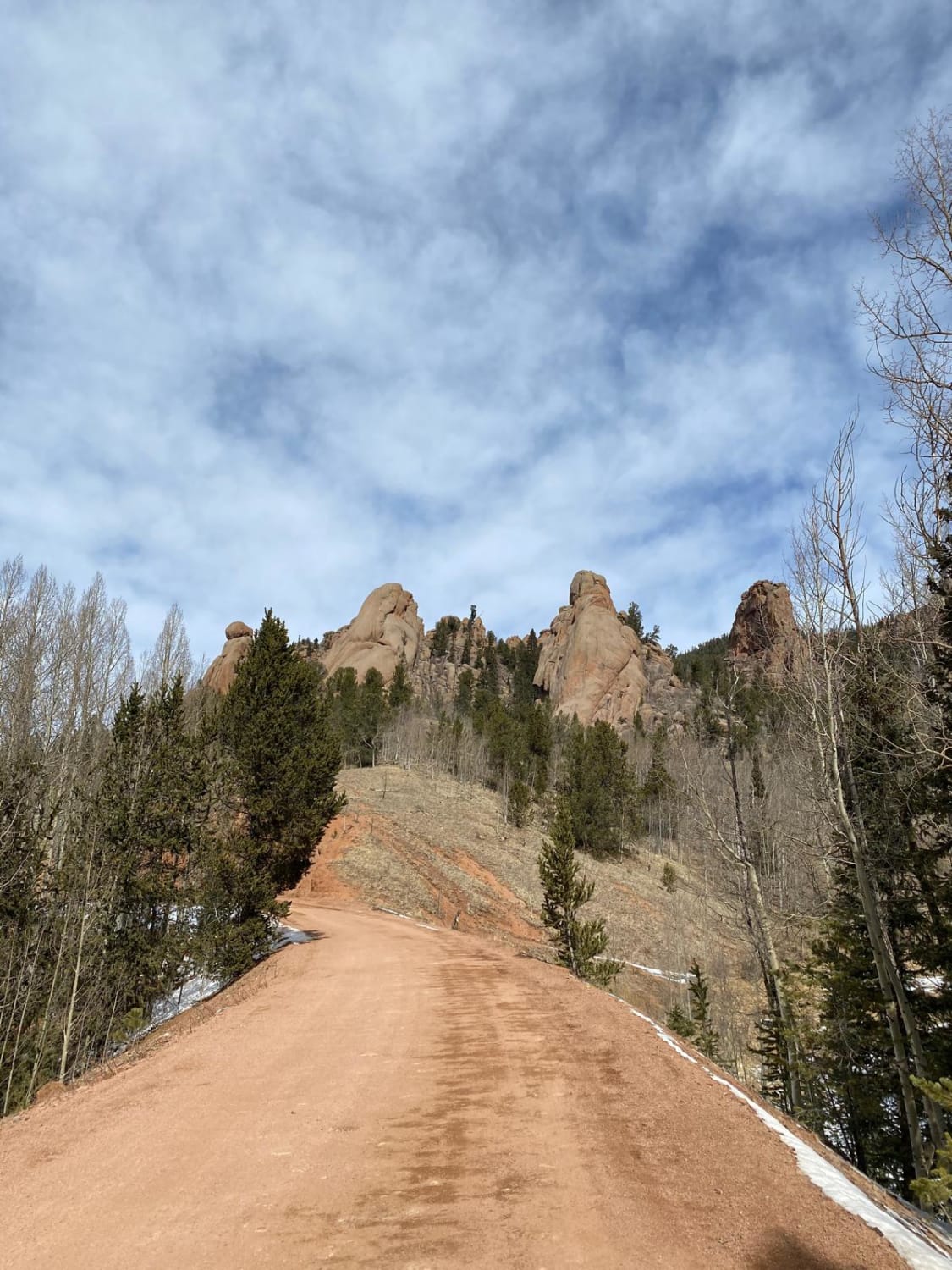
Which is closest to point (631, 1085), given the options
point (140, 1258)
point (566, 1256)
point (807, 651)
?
point (566, 1256)

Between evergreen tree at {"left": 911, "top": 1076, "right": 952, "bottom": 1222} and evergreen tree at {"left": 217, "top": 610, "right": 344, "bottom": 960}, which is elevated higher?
evergreen tree at {"left": 217, "top": 610, "right": 344, "bottom": 960}

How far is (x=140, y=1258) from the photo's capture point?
4.31 m

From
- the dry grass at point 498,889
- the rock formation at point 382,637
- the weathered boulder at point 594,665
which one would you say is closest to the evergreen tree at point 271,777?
the dry grass at point 498,889

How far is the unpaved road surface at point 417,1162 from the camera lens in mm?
4320

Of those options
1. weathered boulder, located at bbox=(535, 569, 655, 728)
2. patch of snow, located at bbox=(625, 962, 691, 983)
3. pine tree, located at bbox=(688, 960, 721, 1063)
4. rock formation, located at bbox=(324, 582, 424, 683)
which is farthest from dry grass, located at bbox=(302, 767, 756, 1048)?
rock formation, located at bbox=(324, 582, 424, 683)

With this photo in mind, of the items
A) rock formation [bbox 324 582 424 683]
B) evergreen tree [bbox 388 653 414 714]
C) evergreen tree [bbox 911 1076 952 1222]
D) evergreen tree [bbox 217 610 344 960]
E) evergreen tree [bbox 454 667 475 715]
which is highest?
rock formation [bbox 324 582 424 683]

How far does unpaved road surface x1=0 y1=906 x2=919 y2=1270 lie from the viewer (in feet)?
14.2

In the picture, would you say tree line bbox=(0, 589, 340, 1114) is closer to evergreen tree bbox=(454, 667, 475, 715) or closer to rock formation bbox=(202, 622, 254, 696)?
evergreen tree bbox=(454, 667, 475, 715)

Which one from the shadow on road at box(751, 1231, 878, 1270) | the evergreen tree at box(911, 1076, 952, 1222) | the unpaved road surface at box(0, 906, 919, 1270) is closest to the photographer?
the shadow on road at box(751, 1231, 878, 1270)

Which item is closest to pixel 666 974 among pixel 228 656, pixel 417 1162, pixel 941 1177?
pixel 941 1177

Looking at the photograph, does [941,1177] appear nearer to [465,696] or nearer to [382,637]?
[465,696]

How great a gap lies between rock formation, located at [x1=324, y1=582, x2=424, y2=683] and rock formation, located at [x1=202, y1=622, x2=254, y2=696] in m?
12.9

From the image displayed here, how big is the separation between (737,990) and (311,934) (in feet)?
83.4

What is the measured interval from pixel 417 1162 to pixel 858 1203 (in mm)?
3314
